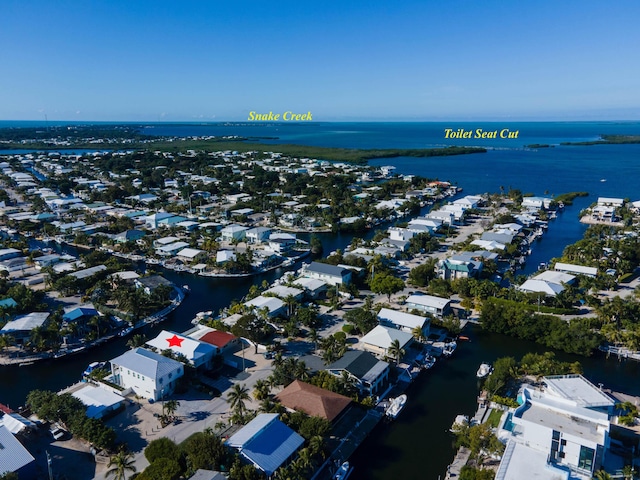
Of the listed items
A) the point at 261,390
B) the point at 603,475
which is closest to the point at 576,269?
the point at 603,475

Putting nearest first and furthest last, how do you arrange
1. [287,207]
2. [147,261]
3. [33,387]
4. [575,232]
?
[33,387] < [147,261] < [575,232] < [287,207]

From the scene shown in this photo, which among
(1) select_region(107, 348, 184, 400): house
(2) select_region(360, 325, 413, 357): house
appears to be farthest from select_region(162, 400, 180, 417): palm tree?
(2) select_region(360, 325, 413, 357): house

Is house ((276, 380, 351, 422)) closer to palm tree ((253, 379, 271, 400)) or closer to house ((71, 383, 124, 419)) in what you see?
palm tree ((253, 379, 271, 400))

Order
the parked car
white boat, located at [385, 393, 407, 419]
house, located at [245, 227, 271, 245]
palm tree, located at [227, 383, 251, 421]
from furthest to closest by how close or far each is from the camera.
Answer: house, located at [245, 227, 271, 245], white boat, located at [385, 393, 407, 419], palm tree, located at [227, 383, 251, 421], the parked car

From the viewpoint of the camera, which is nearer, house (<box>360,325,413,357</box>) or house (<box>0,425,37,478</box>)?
house (<box>0,425,37,478</box>)

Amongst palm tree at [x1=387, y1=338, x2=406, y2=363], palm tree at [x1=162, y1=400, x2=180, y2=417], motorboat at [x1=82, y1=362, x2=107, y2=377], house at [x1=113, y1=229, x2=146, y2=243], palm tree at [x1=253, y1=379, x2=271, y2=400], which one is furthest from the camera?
house at [x1=113, y1=229, x2=146, y2=243]

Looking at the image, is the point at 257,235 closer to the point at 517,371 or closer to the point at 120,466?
the point at 517,371

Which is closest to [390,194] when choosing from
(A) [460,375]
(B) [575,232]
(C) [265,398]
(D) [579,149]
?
(B) [575,232]

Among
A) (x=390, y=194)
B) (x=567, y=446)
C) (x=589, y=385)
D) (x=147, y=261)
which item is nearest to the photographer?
(x=567, y=446)

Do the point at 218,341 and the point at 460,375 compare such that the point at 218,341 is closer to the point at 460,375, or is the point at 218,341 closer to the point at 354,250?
the point at 460,375
